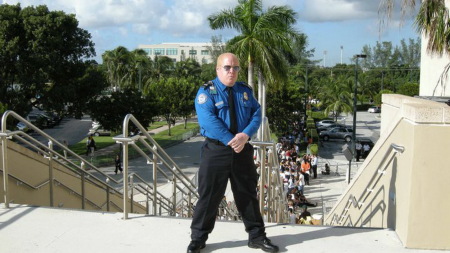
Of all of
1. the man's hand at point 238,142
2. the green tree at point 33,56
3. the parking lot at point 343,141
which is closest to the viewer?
the man's hand at point 238,142

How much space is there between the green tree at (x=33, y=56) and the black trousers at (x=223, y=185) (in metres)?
24.7

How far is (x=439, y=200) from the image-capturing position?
3.71m

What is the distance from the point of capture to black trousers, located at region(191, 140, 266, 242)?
3756mm

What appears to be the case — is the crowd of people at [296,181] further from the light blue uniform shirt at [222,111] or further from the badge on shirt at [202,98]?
the badge on shirt at [202,98]

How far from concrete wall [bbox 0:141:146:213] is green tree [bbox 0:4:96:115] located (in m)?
20.4

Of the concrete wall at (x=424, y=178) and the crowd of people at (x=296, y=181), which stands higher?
the concrete wall at (x=424, y=178)

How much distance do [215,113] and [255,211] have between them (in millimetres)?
901

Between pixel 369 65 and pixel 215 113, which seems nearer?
pixel 215 113

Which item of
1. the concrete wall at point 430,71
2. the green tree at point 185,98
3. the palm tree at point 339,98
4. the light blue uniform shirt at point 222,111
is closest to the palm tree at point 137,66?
the green tree at point 185,98

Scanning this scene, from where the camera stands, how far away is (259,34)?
71.6ft

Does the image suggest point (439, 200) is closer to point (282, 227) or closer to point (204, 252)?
point (282, 227)

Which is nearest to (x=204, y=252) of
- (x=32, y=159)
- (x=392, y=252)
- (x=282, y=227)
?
(x=282, y=227)

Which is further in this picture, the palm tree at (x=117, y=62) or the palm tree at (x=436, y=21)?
the palm tree at (x=117, y=62)

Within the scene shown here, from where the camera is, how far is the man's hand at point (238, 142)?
3627 millimetres
